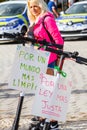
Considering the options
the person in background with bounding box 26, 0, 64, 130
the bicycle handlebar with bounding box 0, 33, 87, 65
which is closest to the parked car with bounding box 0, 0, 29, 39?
the person in background with bounding box 26, 0, 64, 130

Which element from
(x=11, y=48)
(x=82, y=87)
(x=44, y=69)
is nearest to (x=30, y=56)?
(x=44, y=69)

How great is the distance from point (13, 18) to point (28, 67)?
12.4 meters

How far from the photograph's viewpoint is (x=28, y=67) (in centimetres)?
435

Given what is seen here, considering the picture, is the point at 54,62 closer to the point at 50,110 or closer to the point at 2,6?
the point at 50,110

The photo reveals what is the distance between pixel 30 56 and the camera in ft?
14.2

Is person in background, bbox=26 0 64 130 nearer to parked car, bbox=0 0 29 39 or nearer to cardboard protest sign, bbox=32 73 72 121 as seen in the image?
cardboard protest sign, bbox=32 73 72 121

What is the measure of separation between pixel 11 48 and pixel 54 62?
1041cm

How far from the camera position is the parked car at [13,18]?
16406mm

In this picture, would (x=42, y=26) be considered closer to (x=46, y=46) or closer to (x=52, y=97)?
(x=46, y=46)

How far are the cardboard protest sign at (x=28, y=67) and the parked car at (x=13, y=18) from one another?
36.9 ft

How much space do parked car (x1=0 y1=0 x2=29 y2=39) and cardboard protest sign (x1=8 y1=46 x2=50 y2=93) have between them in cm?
1125

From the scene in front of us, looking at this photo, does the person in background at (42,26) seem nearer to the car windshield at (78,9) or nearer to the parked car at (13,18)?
the parked car at (13,18)

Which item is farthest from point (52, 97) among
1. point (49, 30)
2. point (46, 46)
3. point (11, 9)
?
point (11, 9)

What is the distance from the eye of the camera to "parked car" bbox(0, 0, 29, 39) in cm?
1641
